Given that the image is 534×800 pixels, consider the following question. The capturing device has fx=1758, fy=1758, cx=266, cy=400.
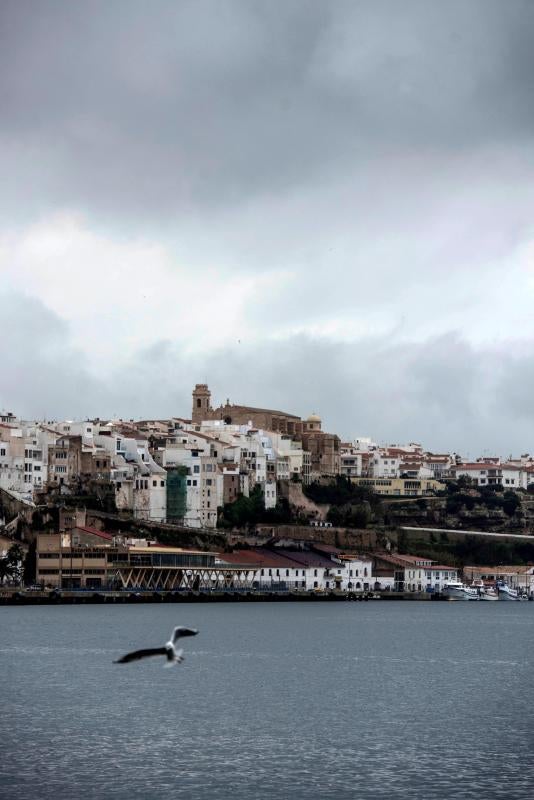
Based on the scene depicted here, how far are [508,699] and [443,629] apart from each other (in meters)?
32.4

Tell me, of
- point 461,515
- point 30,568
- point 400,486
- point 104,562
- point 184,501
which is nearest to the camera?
Answer: point 104,562

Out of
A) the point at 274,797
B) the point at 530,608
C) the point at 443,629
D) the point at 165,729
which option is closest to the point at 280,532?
the point at 530,608

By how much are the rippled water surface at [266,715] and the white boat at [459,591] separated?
40465 millimetres

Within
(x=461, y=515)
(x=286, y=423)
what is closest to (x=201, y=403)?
(x=286, y=423)

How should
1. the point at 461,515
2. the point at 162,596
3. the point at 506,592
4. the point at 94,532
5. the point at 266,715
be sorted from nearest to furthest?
the point at 266,715
the point at 162,596
the point at 94,532
the point at 506,592
the point at 461,515

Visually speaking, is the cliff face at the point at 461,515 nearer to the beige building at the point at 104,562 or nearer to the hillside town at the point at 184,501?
the hillside town at the point at 184,501

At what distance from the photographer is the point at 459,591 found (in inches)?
4552

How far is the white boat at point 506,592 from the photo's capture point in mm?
117938

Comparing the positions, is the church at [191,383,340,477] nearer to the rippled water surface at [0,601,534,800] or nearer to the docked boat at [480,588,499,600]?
the docked boat at [480,588,499,600]

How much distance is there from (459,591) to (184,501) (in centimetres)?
2030

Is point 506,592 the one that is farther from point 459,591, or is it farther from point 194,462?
point 194,462

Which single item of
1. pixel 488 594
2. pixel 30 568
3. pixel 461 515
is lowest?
pixel 488 594

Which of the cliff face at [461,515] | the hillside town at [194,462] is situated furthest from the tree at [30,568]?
the cliff face at [461,515]

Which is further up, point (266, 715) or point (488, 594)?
point (488, 594)
